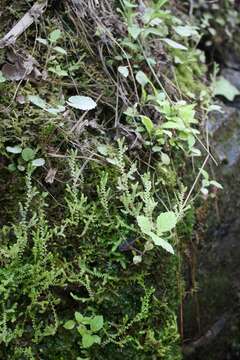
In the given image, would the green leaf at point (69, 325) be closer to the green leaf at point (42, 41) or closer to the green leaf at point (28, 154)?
the green leaf at point (28, 154)

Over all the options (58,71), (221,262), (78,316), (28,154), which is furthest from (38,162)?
(221,262)

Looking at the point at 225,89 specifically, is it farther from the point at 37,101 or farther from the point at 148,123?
the point at 37,101

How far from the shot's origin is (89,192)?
166cm

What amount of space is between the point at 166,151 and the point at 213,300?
28.0 inches

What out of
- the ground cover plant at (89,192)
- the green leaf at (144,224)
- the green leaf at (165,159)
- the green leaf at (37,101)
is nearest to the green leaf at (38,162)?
the ground cover plant at (89,192)

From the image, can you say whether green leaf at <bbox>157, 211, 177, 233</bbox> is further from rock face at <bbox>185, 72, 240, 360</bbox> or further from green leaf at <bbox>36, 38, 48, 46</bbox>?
green leaf at <bbox>36, 38, 48, 46</bbox>

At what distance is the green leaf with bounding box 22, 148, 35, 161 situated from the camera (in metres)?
1.60

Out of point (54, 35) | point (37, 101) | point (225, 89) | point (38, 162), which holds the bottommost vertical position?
point (225, 89)

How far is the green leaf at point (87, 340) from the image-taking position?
59.2 inches

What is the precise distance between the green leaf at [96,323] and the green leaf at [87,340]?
0.08 ft

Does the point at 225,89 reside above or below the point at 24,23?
below

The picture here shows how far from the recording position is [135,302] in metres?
1.63

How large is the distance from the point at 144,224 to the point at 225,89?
122 centimetres

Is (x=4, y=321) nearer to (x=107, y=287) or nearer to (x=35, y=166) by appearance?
(x=107, y=287)
